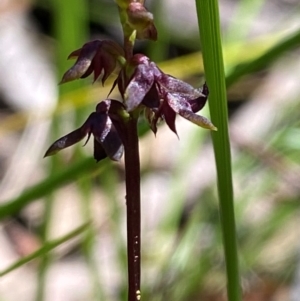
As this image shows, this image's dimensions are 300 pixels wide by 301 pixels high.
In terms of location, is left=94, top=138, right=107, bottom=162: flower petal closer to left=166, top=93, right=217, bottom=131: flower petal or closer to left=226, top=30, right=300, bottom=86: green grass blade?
left=166, top=93, right=217, bottom=131: flower petal

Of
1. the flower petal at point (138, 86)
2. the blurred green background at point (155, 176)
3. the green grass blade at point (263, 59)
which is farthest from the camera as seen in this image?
the blurred green background at point (155, 176)

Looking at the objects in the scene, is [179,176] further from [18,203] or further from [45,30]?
[45,30]

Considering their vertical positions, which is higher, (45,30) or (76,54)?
(45,30)

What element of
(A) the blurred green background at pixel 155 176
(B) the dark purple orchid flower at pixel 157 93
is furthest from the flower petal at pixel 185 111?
(A) the blurred green background at pixel 155 176

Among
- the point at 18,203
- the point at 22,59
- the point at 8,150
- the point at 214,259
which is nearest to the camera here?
the point at 18,203

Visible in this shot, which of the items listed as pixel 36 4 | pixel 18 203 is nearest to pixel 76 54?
pixel 18 203

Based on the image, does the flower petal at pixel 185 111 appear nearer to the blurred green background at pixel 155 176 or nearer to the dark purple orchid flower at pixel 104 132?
the dark purple orchid flower at pixel 104 132
